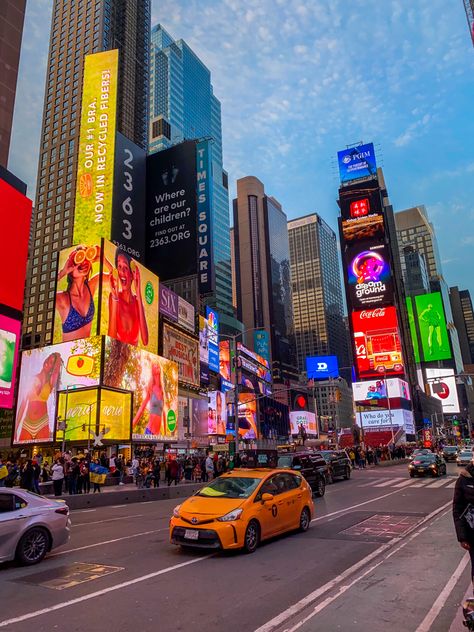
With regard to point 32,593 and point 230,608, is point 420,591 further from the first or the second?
point 32,593

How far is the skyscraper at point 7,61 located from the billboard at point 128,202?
10488 mm

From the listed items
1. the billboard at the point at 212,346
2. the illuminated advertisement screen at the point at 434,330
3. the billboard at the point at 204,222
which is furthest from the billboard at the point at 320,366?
the billboard at the point at 204,222

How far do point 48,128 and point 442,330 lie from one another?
124508 millimetres

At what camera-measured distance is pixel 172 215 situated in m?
50.4

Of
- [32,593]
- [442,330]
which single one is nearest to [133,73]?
[442,330]

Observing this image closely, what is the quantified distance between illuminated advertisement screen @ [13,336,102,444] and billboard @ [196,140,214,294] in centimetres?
1374

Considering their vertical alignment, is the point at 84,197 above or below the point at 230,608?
above

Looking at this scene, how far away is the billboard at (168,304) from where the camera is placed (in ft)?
206

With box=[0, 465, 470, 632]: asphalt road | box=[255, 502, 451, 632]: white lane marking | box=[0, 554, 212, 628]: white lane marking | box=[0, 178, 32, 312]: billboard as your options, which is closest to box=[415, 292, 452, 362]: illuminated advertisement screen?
box=[0, 178, 32, 312]: billboard

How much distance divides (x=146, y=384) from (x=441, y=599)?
46546 millimetres

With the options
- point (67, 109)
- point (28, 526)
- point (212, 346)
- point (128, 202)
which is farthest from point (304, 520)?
point (67, 109)

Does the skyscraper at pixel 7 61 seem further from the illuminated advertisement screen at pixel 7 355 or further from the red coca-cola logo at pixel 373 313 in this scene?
the red coca-cola logo at pixel 373 313

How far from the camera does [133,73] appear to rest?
13775cm

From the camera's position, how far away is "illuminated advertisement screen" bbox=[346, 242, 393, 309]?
106500mm
